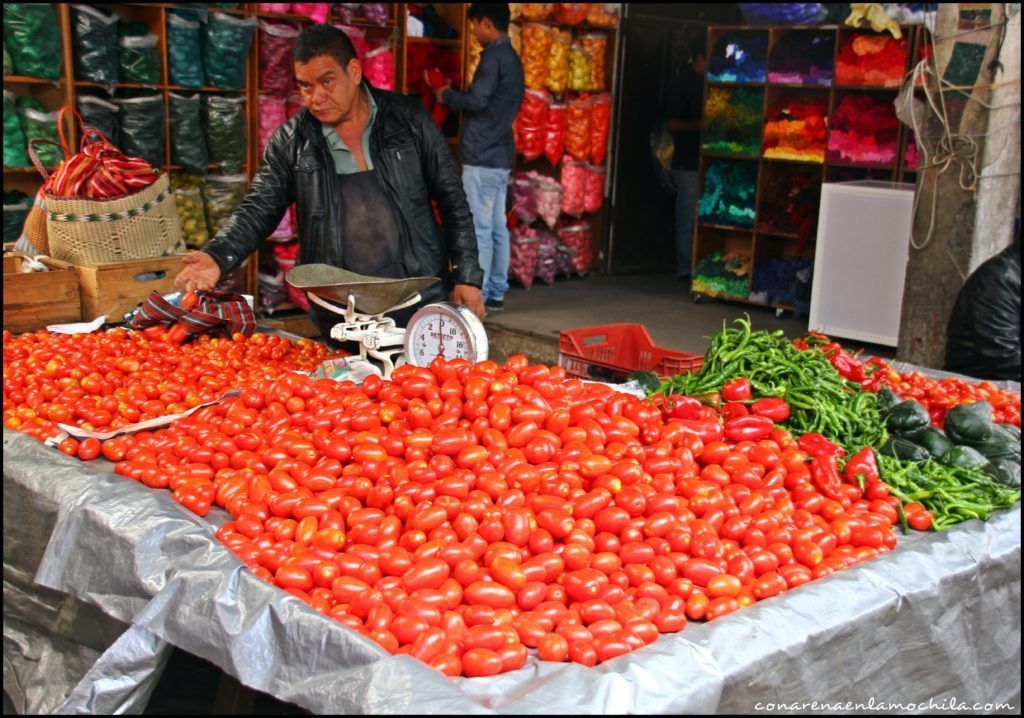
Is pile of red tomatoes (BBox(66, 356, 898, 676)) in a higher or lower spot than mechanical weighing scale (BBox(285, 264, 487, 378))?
lower

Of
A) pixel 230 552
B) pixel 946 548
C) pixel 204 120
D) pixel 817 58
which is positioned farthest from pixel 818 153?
pixel 230 552

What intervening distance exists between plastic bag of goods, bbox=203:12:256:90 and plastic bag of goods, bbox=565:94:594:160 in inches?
133

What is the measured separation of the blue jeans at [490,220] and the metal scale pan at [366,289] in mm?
4557

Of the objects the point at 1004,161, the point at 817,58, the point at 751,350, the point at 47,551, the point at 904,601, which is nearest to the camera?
the point at 904,601

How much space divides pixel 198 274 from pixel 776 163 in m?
6.35

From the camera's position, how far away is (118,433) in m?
3.12

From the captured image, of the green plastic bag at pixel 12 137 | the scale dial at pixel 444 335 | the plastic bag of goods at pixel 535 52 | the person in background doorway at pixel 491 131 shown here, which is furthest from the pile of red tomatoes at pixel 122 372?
the plastic bag of goods at pixel 535 52

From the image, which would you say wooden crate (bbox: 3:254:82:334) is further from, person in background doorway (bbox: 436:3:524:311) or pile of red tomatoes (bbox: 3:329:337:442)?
person in background doorway (bbox: 436:3:524:311)

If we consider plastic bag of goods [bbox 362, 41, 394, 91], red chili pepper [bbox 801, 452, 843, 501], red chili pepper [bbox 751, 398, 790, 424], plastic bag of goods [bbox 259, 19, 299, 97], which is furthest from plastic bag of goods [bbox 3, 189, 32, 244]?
red chili pepper [bbox 801, 452, 843, 501]

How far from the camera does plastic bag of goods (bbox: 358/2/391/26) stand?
7949mm

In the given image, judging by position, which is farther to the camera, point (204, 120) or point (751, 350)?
point (204, 120)

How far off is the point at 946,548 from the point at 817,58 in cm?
663

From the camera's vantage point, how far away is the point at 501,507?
7.93 feet

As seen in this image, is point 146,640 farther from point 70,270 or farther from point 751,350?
point 70,270
